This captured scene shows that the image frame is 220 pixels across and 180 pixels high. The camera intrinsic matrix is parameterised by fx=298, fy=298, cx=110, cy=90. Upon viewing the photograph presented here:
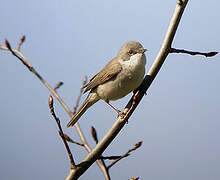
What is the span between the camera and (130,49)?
4.63m

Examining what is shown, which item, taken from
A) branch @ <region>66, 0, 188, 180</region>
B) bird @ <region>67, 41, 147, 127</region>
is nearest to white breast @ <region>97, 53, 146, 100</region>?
bird @ <region>67, 41, 147, 127</region>

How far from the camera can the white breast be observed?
4.06 meters

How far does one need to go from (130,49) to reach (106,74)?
0.54m

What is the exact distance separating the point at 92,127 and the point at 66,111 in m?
0.69

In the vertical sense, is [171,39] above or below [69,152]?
above

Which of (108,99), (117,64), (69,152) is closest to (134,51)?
(117,64)

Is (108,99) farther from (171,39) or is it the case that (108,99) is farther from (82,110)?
(171,39)

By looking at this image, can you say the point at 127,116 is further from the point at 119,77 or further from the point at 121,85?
the point at 119,77

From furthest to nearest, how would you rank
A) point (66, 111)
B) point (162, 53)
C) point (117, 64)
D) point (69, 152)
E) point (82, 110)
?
point (82, 110), point (117, 64), point (66, 111), point (162, 53), point (69, 152)

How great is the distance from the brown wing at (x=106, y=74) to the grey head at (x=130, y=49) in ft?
0.51

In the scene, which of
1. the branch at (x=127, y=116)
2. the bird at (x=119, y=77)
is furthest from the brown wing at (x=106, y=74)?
the branch at (x=127, y=116)

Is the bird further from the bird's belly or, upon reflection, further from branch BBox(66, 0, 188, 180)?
branch BBox(66, 0, 188, 180)

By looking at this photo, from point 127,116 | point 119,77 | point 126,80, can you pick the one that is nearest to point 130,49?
point 119,77

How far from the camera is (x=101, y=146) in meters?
2.68
